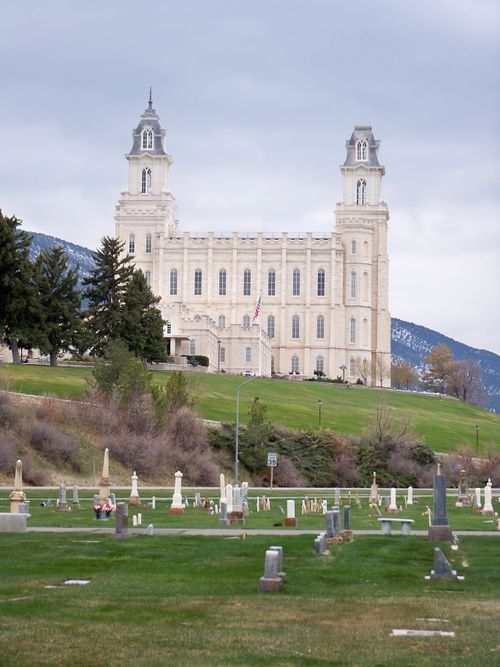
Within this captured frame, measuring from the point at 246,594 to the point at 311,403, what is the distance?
8182 centimetres

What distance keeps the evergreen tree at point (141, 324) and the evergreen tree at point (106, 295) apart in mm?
596

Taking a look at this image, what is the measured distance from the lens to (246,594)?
1697cm

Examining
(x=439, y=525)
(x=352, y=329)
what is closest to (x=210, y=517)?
(x=439, y=525)

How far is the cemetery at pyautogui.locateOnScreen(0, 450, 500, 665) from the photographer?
43.2 feet

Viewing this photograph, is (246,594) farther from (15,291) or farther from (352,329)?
(352,329)

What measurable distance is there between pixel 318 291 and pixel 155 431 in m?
77.6

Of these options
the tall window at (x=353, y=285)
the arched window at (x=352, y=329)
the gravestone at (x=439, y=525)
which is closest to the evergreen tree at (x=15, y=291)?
the gravestone at (x=439, y=525)

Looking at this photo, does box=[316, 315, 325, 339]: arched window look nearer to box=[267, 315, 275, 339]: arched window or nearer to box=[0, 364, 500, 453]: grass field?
box=[267, 315, 275, 339]: arched window

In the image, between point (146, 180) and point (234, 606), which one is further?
point (146, 180)

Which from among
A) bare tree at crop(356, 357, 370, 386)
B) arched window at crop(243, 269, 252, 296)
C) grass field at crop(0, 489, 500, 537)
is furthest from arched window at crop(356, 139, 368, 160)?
grass field at crop(0, 489, 500, 537)

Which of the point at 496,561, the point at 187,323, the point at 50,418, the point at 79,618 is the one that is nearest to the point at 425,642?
the point at 79,618

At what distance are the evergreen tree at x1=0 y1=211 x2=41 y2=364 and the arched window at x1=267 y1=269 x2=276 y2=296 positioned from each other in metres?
63.4

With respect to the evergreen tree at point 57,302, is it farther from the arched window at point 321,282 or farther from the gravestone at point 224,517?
the gravestone at point 224,517

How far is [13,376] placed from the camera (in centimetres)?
8262
